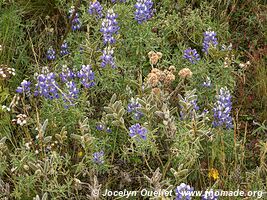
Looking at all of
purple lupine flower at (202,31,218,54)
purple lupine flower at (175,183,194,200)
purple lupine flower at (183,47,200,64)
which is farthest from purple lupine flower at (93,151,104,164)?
purple lupine flower at (202,31,218,54)

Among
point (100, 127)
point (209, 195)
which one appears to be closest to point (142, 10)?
point (100, 127)

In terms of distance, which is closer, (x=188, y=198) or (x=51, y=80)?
(x=188, y=198)

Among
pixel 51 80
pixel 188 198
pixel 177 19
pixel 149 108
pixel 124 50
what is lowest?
pixel 188 198

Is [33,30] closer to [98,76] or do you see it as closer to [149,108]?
[98,76]

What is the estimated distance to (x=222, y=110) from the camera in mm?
3221

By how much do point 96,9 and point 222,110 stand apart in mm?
1139

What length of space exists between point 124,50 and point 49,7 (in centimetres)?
89

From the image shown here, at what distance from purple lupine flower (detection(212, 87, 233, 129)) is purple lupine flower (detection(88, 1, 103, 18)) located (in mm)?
1068

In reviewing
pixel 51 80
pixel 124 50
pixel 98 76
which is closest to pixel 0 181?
pixel 51 80

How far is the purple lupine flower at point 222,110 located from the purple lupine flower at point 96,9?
3.50ft

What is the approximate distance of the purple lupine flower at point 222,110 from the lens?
318 centimetres

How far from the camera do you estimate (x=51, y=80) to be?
330 cm

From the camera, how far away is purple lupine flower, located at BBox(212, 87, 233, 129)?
3.18 metres

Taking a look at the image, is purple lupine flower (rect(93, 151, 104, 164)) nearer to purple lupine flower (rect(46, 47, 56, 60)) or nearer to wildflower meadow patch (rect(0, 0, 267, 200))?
wildflower meadow patch (rect(0, 0, 267, 200))
